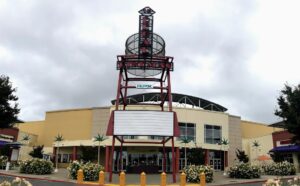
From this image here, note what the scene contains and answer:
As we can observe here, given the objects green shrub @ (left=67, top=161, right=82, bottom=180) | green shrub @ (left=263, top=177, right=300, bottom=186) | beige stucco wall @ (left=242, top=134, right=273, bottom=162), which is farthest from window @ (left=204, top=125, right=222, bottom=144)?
green shrub @ (left=263, top=177, right=300, bottom=186)

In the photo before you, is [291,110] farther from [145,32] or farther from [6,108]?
[6,108]

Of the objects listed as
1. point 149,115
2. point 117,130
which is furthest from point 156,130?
point 117,130

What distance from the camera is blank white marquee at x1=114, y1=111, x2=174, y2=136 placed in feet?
100

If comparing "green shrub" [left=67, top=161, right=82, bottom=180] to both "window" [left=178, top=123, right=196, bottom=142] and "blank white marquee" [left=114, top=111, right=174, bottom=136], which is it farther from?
"window" [left=178, top=123, right=196, bottom=142]

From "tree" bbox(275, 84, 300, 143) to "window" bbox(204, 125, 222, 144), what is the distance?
2439 cm

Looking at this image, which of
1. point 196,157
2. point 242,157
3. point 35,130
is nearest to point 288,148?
point 242,157

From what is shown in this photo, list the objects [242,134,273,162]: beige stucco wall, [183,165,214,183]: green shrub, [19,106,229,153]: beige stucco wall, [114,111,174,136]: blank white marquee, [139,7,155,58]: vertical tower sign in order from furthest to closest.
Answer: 1. [19,106,229,153]: beige stucco wall
2. [242,134,273,162]: beige stucco wall
3. [139,7,155,58]: vertical tower sign
4. [114,111,174,136]: blank white marquee
5. [183,165,214,183]: green shrub

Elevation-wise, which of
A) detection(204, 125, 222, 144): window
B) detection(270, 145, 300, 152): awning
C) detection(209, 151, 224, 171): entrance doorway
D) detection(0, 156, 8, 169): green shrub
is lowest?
detection(0, 156, 8, 169): green shrub

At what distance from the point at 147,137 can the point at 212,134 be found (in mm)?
11452

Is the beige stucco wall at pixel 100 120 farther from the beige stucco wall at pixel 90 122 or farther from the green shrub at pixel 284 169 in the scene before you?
the green shrub at pixel 284 169

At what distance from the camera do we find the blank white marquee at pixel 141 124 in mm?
30547

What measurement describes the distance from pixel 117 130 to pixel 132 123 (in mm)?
1393

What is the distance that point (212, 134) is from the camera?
5788 cm

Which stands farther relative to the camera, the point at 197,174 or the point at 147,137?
the point at 147,137
